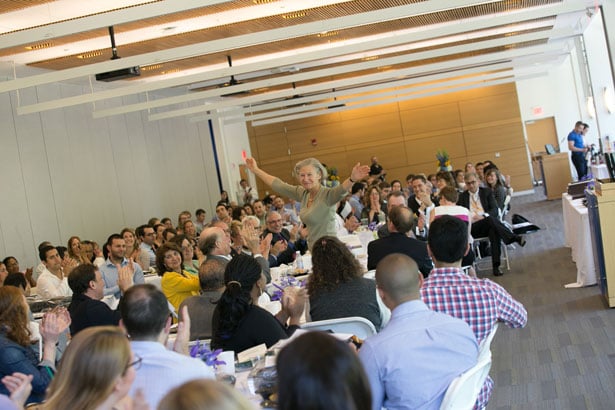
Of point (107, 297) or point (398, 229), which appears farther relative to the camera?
point (107, 297)

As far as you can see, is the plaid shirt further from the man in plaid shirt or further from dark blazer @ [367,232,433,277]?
dark blazer @ [367,232,433,277]

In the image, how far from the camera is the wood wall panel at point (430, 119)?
23734 millimetres

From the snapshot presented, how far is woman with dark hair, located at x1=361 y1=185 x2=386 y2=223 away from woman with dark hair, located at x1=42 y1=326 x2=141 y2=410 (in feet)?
26.7

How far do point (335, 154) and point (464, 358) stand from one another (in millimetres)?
21881

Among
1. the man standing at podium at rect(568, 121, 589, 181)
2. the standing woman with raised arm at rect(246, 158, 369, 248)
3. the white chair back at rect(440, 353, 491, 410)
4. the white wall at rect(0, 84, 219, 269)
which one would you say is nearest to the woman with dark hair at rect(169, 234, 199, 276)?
the standing woman with raised arm at rect(246, 158, 369, 248)

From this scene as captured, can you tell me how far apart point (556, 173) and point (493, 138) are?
17.7ft

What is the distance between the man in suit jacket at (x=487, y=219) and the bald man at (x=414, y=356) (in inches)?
265

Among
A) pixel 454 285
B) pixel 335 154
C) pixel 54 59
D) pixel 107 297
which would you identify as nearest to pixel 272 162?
pixel 335 154

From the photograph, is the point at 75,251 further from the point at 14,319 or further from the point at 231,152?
the point at 231,152

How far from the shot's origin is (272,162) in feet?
82.4

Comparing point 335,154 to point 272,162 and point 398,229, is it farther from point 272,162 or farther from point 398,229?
point 398,229

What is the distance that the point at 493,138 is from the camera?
23.3 meters

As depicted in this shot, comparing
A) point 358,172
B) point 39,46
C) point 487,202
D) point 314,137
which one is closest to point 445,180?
point 487,202

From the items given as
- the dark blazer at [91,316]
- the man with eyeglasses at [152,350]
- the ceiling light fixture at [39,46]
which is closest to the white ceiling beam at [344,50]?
the ceiling light fixture at [39,46]
